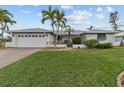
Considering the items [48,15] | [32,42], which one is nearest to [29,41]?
[32,42]

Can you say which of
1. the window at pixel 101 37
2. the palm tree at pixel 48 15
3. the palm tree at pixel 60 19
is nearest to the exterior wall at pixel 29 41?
the palm tree at pixel 60 19

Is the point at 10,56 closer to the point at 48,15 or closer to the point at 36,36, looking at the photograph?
the point at 48,15

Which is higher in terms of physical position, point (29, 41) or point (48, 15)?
point (48, 15)

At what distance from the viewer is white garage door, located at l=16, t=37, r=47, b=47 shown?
24.1 m

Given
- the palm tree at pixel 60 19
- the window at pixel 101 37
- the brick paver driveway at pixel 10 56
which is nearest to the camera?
the brick paver driveway at pixel 10 56

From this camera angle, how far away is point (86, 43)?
70.6 ft

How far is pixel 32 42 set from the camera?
2431 cm

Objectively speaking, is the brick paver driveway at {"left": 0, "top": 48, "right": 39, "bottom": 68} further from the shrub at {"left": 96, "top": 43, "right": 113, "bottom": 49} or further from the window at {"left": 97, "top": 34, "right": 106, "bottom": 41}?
the window at {"left": 97, "top": 34, "right": 106, "bottom": 41}

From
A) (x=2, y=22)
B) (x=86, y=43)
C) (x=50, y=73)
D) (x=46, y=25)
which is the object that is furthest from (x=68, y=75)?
(x=2, y=22)

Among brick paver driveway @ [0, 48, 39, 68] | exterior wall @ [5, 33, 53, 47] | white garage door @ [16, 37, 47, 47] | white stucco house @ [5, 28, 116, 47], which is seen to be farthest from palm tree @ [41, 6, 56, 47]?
brick paver driveway @ [0, 48, 39, 68]

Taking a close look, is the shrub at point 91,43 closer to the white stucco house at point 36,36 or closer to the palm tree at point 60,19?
the white stucco house at point 36,36

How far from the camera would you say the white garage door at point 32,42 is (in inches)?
950
